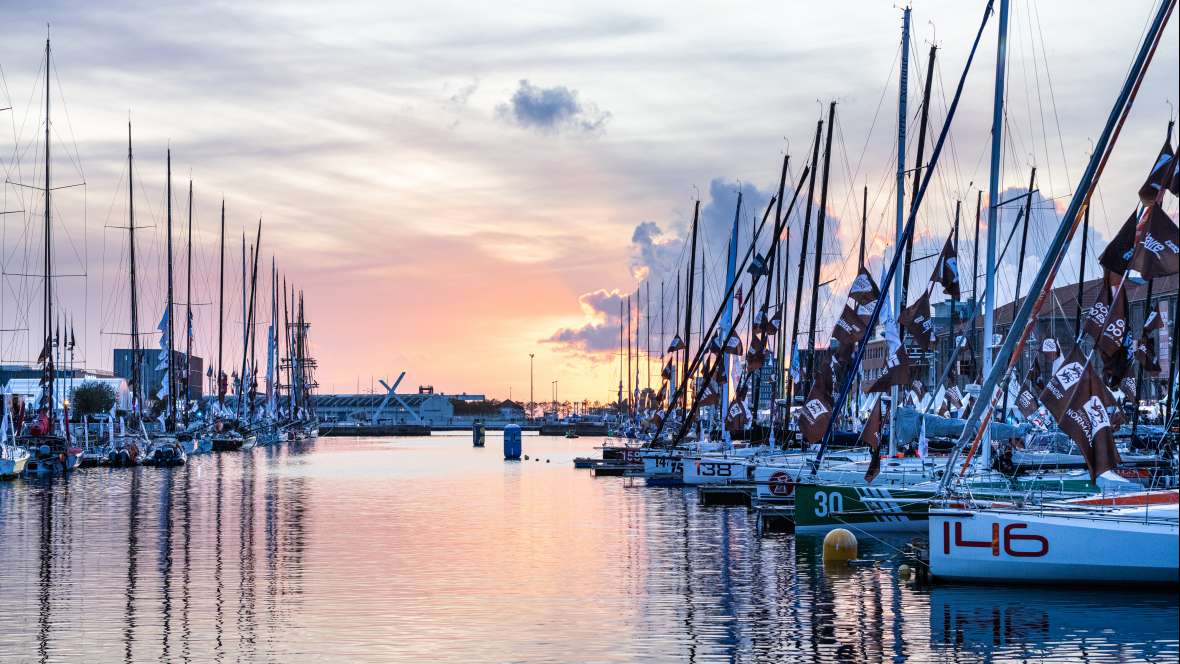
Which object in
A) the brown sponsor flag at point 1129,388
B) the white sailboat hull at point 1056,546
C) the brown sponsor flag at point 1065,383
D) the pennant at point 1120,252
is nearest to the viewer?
the white sailboat hull at point 1056,546

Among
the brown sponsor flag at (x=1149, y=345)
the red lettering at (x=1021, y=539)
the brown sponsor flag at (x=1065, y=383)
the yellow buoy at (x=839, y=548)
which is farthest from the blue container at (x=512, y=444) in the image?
the red lettering at (x=1021, y=539)

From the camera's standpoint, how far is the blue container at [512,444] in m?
116

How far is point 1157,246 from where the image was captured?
3062 centimetres

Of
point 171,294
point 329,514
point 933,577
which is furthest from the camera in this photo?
point 171,294

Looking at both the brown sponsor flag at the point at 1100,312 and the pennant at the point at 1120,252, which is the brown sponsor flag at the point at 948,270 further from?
the pennant at the point at 1120,252

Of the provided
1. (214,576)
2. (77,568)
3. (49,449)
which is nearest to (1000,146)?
(214,576)

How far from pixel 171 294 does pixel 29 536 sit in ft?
230

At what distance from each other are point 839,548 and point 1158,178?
11.4 m

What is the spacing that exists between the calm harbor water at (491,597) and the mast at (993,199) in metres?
5.57

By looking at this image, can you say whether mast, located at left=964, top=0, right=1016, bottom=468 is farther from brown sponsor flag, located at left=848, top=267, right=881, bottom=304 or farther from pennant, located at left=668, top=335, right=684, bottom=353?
pennant, located at left=668, top=335, right=684, bottom=353

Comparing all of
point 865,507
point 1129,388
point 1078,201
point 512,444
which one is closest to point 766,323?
point 1129,388

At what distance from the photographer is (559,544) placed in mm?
43562

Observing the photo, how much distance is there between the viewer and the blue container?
116 meters

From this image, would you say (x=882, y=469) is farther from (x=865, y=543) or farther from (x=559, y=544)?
(x=559, y=544)
